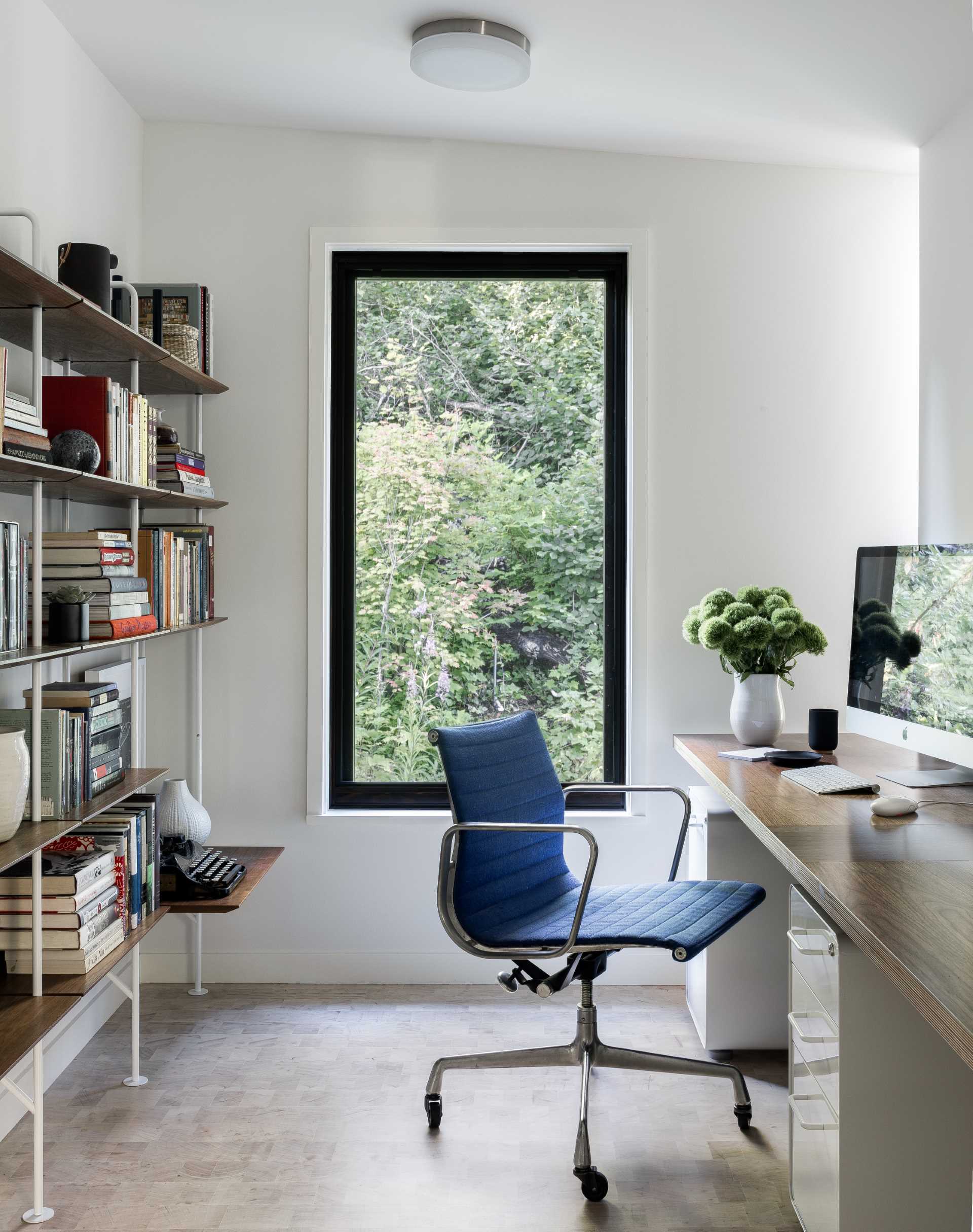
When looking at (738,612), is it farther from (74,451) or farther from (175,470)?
(74,451)

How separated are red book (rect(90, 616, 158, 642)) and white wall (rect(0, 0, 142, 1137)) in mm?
230

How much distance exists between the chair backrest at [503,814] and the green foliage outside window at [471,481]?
0.79 m

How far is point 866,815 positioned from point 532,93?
218 cm

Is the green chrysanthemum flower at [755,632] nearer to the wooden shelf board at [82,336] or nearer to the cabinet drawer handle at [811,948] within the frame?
the cabinet drawer handle at [811,948]

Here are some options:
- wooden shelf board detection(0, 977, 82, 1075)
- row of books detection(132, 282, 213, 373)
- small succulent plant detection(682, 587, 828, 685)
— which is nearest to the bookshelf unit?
wooden shelf board detection(0, 977, 82, 1075)

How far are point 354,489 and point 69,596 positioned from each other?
1385 mm

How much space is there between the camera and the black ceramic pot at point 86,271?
2527 mm

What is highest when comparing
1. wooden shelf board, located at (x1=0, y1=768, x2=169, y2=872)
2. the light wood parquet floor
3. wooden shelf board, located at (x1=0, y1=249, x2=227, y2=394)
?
wooden shelf board, located at (x1=0, y1=249, x2=227, y2=394)

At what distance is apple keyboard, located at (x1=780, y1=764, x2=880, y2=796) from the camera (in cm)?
246

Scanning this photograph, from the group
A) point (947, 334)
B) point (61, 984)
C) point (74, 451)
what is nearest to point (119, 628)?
point (74, 451)

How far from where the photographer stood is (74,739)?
7.77 ft

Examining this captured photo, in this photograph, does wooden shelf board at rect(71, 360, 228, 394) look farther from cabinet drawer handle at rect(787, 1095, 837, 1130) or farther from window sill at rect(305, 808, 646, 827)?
cabinet drawer handle at rect(787, 1095, 837, 1130)

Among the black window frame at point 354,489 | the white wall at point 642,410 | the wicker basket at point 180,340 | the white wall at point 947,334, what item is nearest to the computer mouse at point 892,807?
the white wall at point 947,334

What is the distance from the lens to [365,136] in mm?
3467
